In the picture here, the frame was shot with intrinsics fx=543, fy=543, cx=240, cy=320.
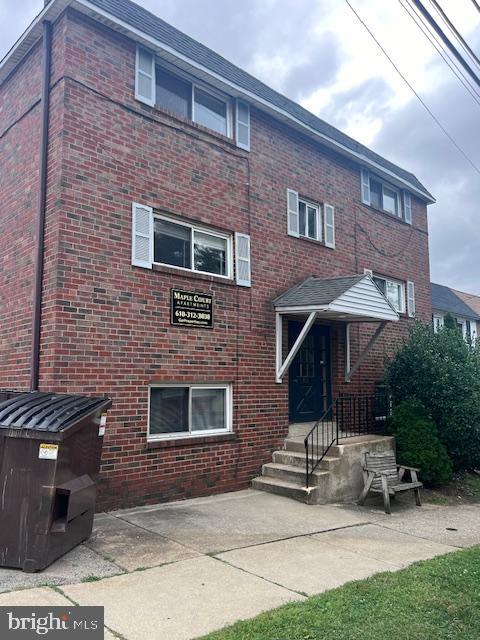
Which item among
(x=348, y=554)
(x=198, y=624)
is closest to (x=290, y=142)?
(x=348, y=554)

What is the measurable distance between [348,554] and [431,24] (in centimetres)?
594

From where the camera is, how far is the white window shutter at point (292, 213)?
34.3 feet

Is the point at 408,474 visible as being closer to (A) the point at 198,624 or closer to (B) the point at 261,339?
(B) the point at 261,339

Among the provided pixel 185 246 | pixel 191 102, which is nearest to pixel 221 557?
pixel 185 246

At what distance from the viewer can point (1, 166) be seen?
892 centimetres

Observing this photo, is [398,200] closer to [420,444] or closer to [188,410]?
[420,444]

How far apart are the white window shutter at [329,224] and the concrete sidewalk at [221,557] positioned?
18.0ft

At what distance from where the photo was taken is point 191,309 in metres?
8.41

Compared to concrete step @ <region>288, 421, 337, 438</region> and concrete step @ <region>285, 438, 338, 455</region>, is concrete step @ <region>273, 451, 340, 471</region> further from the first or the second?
concrete step @ <region>288, 421, 337, 438</region>

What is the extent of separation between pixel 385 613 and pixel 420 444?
5904 mm

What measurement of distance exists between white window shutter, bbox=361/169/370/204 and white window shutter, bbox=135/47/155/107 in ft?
19.9

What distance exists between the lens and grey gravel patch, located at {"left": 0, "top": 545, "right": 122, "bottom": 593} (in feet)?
14.5

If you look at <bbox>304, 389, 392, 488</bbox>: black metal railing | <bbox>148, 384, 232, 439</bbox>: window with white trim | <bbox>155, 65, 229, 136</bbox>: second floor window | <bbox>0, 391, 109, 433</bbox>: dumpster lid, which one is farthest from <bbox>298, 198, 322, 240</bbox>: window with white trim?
<bbox>0, 391, 109, 433</bbox>: dumpster lid

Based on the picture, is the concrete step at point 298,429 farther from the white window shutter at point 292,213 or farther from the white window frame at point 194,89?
the white window frame at point 194,89
